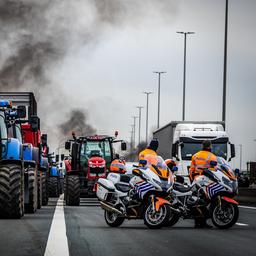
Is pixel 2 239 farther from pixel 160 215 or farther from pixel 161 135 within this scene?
pixel 161 135

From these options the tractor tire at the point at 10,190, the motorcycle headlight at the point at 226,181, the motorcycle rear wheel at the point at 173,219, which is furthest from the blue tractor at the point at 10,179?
the motorcycle headlight at the point at 226,181

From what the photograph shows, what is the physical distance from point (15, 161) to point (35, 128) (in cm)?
238

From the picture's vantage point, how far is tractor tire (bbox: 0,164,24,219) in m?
19.4

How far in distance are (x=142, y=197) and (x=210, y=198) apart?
154 cm

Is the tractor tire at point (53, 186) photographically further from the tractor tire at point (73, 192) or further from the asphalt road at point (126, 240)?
the asphalt road at point (126, 240)

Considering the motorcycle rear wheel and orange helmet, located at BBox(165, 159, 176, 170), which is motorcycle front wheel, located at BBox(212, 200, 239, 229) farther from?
orange helmet, located at BBox(165, 159, 176, 170)

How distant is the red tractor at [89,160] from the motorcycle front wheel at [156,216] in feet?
51.2

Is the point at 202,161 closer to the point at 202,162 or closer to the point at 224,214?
the point at 202,162

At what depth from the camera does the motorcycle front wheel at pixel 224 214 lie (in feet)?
60.2

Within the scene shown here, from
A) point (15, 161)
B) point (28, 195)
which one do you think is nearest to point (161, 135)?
point (28, 195)

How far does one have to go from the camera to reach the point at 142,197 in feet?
59.3

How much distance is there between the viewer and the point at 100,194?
19.1m

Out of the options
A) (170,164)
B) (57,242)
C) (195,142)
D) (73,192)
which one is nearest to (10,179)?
(170,164)

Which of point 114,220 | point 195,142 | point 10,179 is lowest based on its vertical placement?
point 114,220
